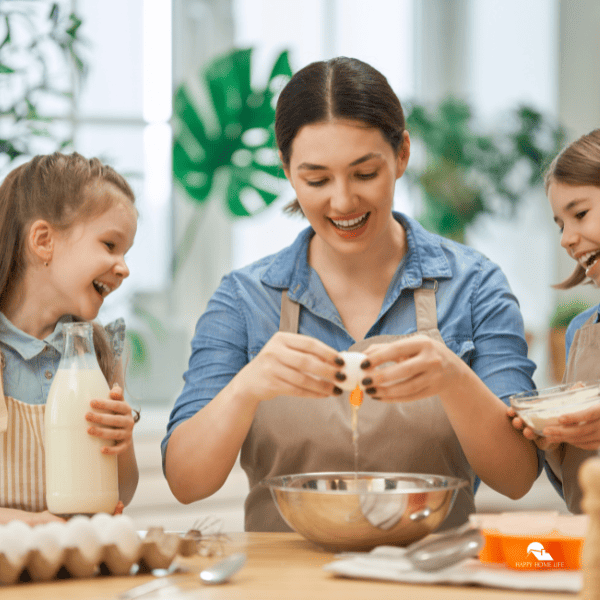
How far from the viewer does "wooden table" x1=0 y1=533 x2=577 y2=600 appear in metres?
0.89

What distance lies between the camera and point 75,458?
1250mm

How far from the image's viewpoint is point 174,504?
11.7 ft

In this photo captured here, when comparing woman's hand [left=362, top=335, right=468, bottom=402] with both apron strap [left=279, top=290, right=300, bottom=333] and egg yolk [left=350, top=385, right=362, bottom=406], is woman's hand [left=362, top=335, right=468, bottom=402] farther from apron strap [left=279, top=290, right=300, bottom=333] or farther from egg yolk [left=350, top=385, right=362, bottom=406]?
apron strap [left=279, top=290, right=300, bottom=333]

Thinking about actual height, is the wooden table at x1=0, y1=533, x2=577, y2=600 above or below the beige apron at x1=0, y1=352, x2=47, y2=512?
below

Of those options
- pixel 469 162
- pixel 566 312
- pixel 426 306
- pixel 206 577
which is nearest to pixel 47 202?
pixel 426 306

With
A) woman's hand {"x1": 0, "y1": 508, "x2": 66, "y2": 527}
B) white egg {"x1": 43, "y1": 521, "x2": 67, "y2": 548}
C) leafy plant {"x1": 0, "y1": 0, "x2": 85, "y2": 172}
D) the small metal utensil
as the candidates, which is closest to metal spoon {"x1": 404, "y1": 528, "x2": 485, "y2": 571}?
the small metal utensil

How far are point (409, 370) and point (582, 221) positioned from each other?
2.54ft

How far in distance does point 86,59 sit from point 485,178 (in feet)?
7.20

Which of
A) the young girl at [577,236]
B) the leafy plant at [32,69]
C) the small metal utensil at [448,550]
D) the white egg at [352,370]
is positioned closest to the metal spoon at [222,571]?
the small metal utensil at [448,550]

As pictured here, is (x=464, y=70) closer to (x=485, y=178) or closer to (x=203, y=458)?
(x=485, y=178)

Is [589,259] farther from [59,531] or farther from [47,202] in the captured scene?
[59,531]

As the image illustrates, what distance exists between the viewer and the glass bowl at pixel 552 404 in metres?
1.31

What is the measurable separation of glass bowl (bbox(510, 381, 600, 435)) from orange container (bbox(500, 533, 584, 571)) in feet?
1.21

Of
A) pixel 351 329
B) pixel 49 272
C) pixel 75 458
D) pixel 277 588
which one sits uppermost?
pixel 49 272
